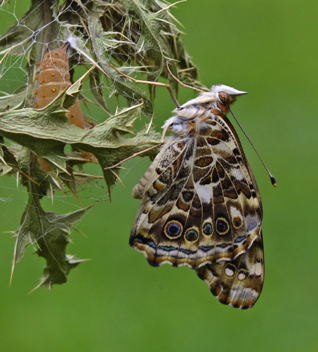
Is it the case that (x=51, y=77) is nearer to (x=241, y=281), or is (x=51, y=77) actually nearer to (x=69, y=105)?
(x=69, y=105)

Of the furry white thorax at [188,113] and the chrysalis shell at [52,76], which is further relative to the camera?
the furry white thorax at [188,113]

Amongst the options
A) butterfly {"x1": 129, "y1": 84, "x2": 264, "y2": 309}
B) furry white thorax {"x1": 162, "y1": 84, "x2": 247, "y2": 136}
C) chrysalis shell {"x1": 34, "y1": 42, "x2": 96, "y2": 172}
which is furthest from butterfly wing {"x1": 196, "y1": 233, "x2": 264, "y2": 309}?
chrysalis shell {"x1": 34, "y1": 42, "x2": 96, "y2": 172}

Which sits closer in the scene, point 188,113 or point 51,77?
point 51,77

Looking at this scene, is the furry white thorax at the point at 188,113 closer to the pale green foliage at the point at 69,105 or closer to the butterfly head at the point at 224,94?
the butterfly head at the point at 224,94

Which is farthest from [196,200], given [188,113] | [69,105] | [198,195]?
[69,105]

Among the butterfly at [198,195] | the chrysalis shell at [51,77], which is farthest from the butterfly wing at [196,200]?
the chrysalis shell at [51,77]

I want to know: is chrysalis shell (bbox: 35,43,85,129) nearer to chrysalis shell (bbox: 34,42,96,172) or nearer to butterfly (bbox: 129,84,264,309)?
chrysalis shell (bbox: 34,42,96,172)

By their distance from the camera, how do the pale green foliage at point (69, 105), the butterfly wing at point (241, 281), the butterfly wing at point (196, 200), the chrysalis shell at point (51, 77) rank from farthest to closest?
the butterfly wing at point (241, 281) → the butterfly wing at point (196, 200) → the chrysalis shell at point (51, 77) → the pale green foliage at point (69, 105)

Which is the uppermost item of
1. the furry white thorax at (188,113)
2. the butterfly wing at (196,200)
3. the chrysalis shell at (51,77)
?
the chrysalis shell at (51,77)

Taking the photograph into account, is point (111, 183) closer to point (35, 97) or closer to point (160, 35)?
point (35, 97)

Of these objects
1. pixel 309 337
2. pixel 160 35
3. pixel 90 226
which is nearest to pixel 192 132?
pixel 160 35
